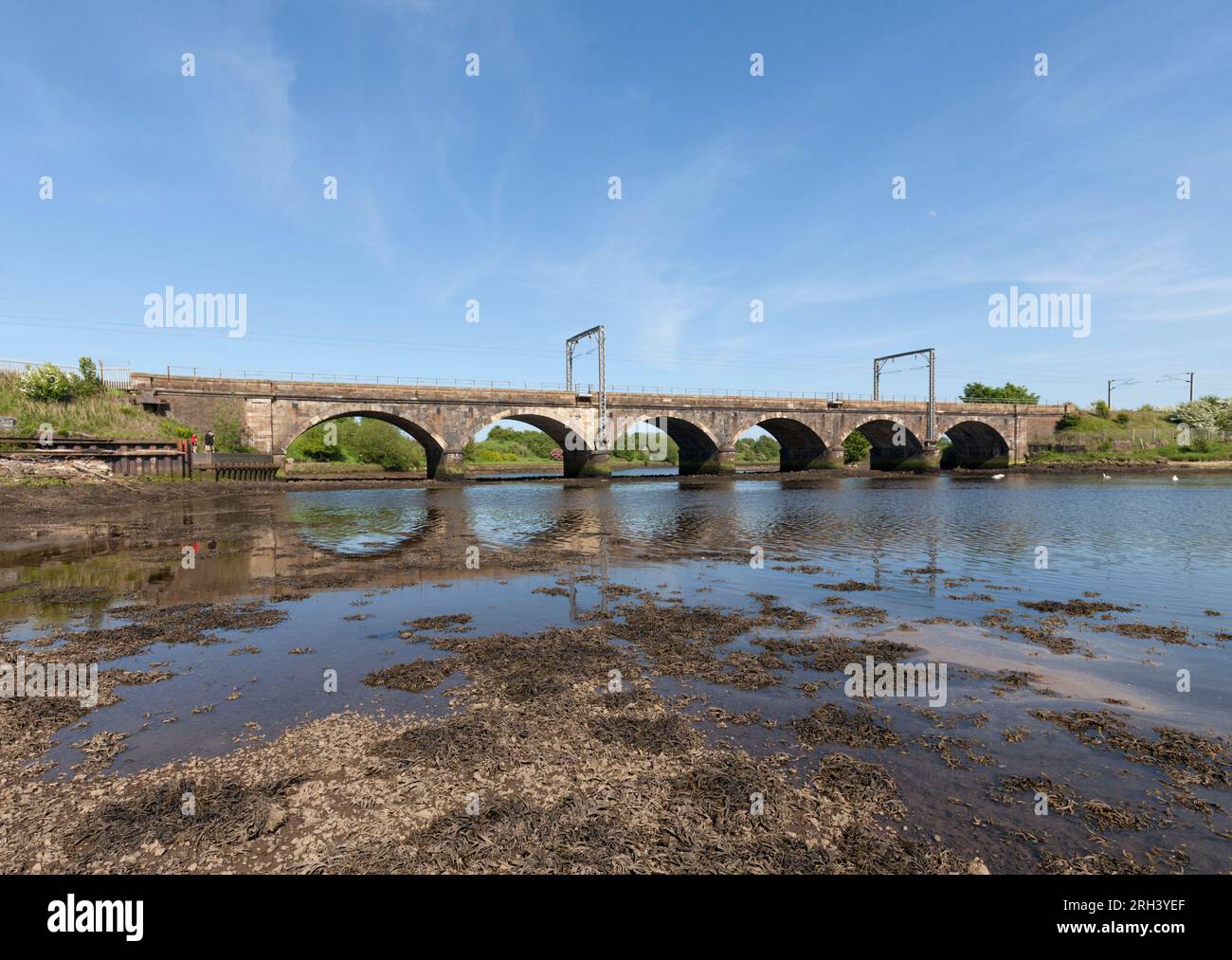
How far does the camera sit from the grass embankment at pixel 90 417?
38.2 meters

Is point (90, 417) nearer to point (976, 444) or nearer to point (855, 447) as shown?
point (855, 447)

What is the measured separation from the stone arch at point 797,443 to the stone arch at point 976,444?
2000 centimetres

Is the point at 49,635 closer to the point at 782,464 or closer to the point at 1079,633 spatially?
the point at 1079,633

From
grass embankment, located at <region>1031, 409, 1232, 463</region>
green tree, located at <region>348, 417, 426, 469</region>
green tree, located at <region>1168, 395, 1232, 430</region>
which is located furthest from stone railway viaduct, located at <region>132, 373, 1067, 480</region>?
green tree, located at <region>348, 417, 426, 469</region>

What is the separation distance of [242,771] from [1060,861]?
21.1ft

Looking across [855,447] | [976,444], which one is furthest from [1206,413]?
[855,447]

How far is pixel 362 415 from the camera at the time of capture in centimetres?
5241

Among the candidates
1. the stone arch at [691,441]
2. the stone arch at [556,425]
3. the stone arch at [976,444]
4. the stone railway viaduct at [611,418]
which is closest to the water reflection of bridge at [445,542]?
the stone railway viaduct at [611,418]

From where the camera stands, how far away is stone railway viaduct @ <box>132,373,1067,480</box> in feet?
152

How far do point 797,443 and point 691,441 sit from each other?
1619cm

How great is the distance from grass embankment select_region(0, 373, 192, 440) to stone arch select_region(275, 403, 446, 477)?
704cm

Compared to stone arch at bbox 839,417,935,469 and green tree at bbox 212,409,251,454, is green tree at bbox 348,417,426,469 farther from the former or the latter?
stone arch at bbox 839,417,935,469

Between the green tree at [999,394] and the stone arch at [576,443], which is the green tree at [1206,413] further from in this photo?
the stone arch at [576,443]
